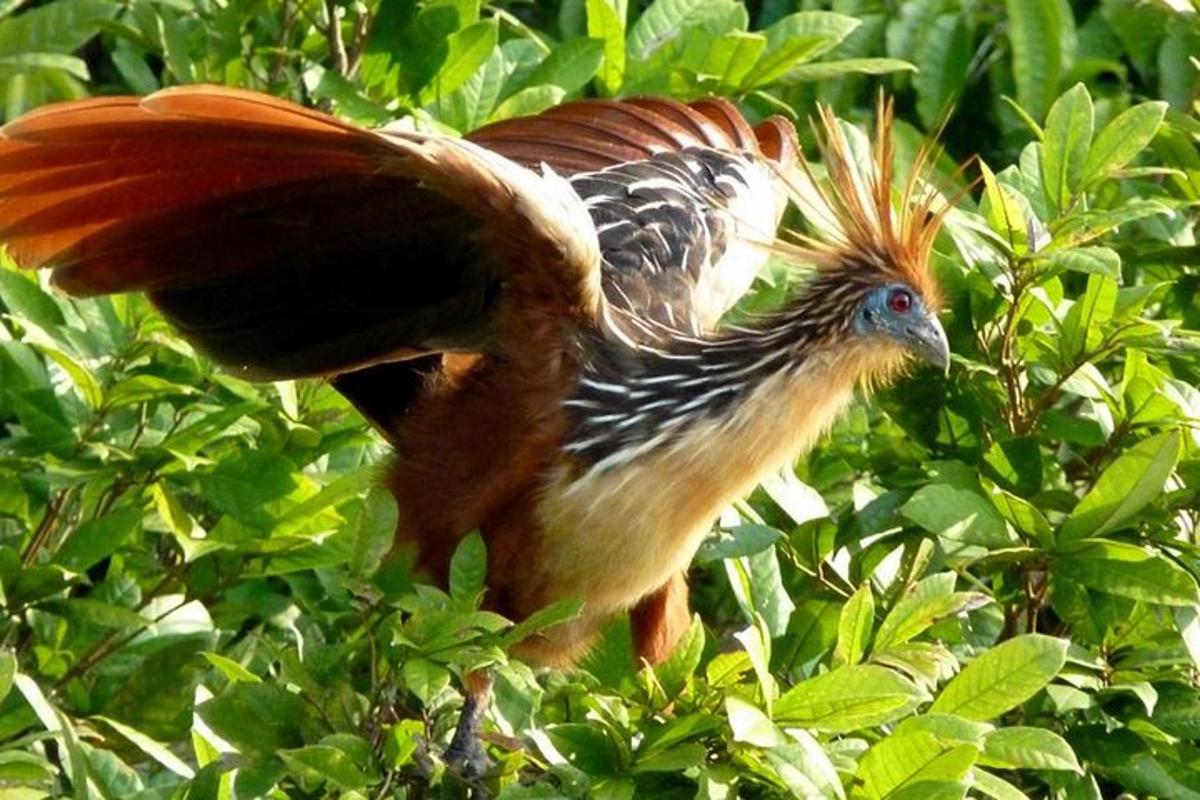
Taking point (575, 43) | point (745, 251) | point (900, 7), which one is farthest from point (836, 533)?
point (900, 7)

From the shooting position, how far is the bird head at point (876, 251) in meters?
4.21

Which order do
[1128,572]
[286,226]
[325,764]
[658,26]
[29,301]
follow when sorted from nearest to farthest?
[325,764]
[1128,572]
[286,226]
[29,301]
[658,26]

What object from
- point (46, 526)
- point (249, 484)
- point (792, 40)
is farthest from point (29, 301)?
point (792, 40)

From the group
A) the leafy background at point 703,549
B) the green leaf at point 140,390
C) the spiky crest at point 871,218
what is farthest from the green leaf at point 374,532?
the spiky crest at point 871,218

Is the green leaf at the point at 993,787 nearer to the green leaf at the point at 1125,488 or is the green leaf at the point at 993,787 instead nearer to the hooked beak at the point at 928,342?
the green leaf at the point at 1125,488

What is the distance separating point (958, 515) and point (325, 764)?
3.89 ft

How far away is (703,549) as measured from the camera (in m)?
4.23

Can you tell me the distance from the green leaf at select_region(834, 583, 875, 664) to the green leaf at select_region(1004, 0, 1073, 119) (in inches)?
85.0

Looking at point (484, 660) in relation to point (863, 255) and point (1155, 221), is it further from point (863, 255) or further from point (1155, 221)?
point (1155, 221)

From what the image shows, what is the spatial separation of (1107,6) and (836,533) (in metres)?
2.21

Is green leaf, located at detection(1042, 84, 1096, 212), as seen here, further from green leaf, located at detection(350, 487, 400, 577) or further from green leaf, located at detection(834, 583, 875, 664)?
green leaf, located at detection(350, 487, 400, 577)

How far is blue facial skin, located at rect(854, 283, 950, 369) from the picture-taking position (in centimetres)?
417

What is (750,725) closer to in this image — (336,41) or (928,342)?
(928,342)

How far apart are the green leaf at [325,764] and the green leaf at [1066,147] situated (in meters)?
1.75
